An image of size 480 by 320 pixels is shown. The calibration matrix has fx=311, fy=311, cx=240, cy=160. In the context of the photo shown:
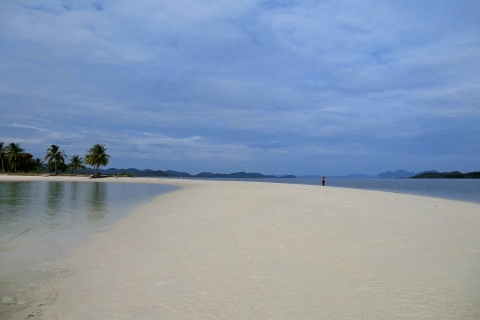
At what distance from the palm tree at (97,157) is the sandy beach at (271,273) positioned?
90.5 m

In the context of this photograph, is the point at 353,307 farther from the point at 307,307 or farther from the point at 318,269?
the point at 318,269

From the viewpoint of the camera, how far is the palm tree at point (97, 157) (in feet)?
306

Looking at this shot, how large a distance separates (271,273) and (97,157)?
97271 millimetres

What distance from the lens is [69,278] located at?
617 cm

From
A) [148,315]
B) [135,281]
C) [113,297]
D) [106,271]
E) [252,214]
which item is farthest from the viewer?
[252,214]

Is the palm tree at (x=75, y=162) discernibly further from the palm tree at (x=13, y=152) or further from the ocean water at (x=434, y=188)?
the ocean water at (x=434, y=188)

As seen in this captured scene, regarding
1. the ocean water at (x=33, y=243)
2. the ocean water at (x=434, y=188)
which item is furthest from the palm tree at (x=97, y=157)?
the ocean water at (x=33, y=243)

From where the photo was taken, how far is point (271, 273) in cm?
631

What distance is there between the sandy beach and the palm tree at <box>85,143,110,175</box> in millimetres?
90489

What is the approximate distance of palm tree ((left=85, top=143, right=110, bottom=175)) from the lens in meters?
93.3

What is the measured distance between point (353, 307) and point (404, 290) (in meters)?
1.35

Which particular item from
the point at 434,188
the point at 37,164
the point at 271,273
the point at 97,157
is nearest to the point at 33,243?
the point at 271,273

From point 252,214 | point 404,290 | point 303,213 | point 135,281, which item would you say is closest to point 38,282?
point 135,281

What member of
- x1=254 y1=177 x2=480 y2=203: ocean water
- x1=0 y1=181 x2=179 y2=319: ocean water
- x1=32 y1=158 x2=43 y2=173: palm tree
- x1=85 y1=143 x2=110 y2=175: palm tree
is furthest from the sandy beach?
x1=32 y1=158 x2=43 y2=173: palm tree
